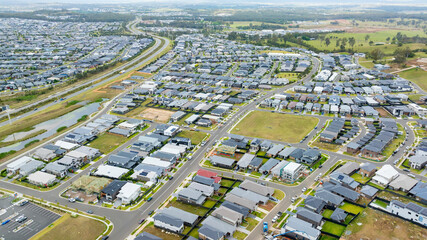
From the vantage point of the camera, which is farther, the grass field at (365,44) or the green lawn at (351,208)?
the grass field at (365,44)

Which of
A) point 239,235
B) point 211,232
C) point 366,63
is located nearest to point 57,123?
point 211,232

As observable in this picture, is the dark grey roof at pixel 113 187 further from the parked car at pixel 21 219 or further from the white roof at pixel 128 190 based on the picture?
the parked car at pixel 21 219

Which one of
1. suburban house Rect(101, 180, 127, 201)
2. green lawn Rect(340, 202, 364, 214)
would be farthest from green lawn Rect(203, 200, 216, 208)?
green lawn Rect(340, 202, 364, 214)

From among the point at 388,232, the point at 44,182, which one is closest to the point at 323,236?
the point at 388,232

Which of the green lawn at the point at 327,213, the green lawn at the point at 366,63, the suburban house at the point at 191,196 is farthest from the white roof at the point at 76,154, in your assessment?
the green lawn at the point at 366,63

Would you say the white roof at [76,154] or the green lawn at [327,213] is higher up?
the white roof at [76,154]

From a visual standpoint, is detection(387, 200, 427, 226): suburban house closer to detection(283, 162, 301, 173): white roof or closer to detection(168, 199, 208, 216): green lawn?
detection(283, 162, 301, 173): white roof
